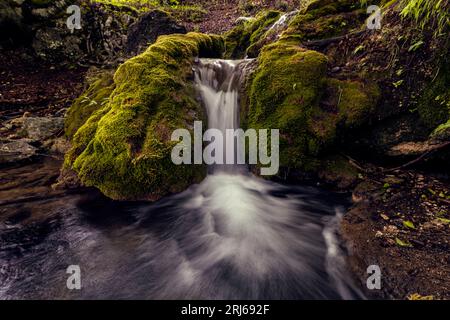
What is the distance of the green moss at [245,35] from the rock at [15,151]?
818 cm

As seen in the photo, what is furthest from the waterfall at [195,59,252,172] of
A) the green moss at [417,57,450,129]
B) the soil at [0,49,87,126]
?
the soil at [0,49,87,126]

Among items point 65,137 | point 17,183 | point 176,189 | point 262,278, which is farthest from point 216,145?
point 65,137

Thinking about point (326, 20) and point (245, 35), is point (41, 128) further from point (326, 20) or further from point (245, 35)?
point (326, 20)

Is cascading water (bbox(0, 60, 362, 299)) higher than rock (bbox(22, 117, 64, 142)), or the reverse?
rock (bbox(22, 117, 64, 142))

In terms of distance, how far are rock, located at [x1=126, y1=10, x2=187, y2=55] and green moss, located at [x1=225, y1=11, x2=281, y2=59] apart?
257 centimetres

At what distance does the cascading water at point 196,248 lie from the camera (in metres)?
2.63

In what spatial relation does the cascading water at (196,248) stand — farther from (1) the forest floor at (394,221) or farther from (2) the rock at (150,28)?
(2) the rock at (150,28)

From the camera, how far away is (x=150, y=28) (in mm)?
11141

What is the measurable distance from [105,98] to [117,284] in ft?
16.7

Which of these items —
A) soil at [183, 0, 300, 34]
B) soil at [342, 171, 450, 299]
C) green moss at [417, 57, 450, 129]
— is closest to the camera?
soil at [342, 171, 450, 299]

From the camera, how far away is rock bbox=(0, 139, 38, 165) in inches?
248

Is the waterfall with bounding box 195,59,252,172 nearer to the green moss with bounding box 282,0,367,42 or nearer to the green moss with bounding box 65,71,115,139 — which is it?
the green moss with bounding box 282,0,367,42

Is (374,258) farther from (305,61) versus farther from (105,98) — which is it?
(105,98)

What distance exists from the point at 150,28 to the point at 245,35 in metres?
4.45
